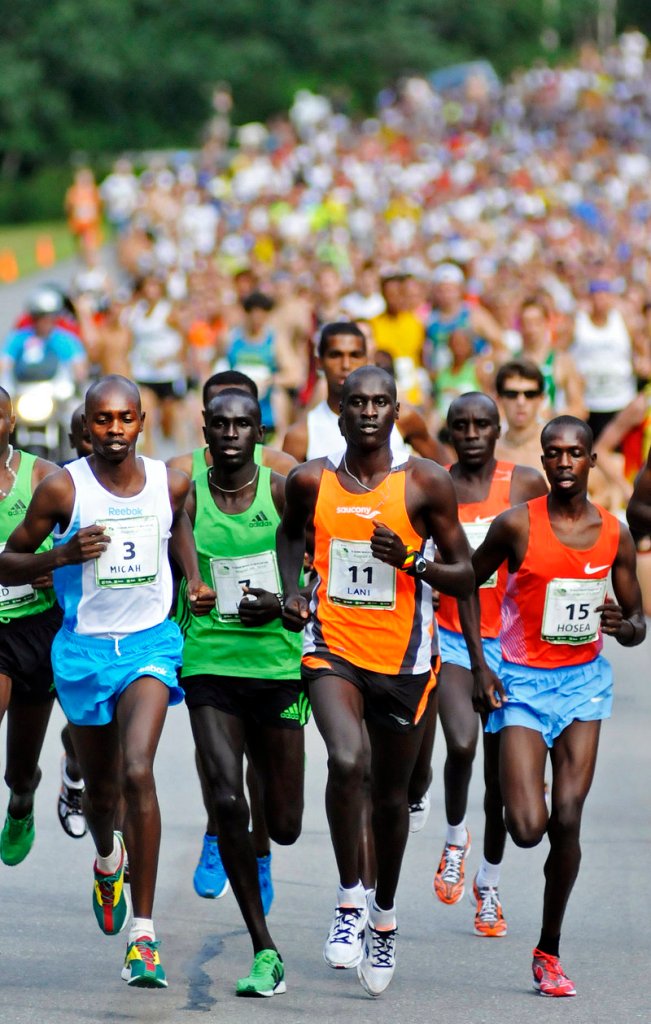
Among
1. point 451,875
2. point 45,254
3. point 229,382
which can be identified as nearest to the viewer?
point 451,875

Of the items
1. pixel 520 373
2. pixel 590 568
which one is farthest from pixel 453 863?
pixel 520 373

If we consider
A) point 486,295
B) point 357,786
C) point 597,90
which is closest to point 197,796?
point 357,786

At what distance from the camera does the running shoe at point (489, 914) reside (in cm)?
749

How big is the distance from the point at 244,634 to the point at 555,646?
110 cm

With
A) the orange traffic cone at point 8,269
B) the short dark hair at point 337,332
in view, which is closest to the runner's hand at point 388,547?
the short dark hair at point 337,332

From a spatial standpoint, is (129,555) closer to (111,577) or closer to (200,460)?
(111,577)

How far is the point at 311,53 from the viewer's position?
2466 inches

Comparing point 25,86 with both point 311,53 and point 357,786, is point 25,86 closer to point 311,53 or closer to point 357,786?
point 311,53

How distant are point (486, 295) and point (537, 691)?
40.7ft

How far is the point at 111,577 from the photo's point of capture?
22.1ft

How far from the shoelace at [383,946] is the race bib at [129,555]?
144 cm

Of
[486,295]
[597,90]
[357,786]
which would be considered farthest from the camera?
[597,90]

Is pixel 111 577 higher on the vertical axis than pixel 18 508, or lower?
lower

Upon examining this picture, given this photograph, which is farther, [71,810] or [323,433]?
[323,433]
